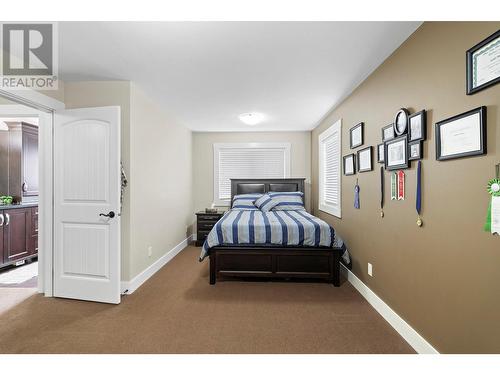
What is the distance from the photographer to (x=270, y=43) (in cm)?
204

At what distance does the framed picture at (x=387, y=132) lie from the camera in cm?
219

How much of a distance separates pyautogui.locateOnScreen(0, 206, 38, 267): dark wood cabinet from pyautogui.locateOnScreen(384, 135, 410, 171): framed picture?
5169mm

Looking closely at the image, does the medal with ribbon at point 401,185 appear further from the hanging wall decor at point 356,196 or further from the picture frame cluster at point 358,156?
the hanging wall decor at point 356,196

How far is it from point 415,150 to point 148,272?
10.8 feet

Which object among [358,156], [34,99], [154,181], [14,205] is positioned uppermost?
[34,99]

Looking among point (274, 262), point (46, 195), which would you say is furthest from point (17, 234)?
point (274, 262)

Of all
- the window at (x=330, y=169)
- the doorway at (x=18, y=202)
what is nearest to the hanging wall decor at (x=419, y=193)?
the window at (x=330, y=169)

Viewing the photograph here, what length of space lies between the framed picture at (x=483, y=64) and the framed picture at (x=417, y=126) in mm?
376

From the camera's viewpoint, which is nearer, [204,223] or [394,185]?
[394,185]

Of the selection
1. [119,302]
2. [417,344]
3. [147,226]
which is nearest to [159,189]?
[147,226]

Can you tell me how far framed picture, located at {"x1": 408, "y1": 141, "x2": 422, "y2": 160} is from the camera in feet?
5.92

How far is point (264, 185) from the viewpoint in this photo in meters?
5.22

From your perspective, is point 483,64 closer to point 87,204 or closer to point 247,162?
point 87,204

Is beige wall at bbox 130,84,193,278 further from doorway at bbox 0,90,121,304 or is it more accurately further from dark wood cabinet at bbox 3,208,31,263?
dark wood cabinet at bbox 3,208,31,263
